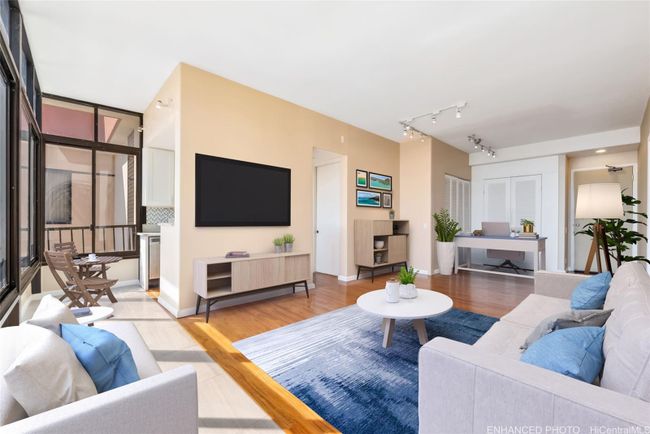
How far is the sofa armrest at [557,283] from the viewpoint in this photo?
2.70 metres

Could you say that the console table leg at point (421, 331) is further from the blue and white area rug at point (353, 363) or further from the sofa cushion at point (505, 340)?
the sofa cushion at point (505, 340)

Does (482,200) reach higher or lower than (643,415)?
higher

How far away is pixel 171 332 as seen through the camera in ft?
9.60

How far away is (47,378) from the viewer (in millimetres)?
943

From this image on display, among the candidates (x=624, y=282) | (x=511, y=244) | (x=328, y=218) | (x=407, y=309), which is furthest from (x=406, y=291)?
(x=511, y=244)

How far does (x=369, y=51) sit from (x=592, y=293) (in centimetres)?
288

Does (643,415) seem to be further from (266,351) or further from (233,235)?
(233,235)

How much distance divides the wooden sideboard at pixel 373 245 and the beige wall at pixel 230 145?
0.52 feet

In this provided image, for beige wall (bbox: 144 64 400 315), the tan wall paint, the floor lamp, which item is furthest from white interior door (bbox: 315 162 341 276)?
the floor lamp

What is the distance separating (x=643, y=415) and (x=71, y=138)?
242 inches

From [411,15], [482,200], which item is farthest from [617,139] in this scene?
[411,15]

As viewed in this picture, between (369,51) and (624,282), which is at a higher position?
(369,51)

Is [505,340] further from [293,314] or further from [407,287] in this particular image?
[293,314]

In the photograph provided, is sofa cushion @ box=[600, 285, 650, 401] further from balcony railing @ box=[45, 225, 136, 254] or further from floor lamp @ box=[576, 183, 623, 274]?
balcony railing @ box=[45, 225, 136, 254]
